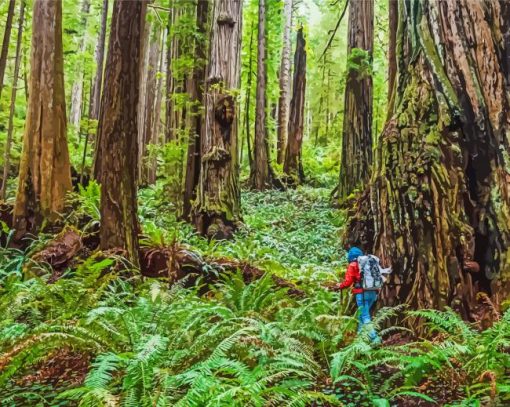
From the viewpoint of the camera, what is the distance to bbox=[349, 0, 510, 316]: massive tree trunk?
3.61 metres

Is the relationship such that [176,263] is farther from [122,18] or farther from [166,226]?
[166,226]

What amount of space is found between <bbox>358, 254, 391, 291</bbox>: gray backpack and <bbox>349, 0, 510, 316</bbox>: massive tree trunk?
9 centimetres

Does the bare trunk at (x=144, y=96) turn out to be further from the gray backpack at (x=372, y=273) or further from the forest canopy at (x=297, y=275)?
the gray backpack at (x=372, y=273)

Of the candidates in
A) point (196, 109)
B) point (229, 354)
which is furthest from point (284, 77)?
point (229, 354)

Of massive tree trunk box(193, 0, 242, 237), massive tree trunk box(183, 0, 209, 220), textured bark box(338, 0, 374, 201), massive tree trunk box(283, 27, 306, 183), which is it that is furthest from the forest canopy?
massive tree trunk box(283, 27, 306, 183)

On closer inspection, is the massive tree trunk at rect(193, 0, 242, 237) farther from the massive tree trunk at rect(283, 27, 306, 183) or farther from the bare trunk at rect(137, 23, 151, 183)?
the massive tree trunk at rect(283, 27, 306, 183)

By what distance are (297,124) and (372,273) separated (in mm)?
13661

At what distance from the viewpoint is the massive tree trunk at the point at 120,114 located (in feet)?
18.1

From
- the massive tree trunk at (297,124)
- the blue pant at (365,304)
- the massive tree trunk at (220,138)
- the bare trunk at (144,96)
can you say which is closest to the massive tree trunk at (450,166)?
the blue pant at (365,304)

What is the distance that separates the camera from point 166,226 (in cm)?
1004

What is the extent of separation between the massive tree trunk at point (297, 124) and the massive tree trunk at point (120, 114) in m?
11.7

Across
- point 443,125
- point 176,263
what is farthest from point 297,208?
point 443,125

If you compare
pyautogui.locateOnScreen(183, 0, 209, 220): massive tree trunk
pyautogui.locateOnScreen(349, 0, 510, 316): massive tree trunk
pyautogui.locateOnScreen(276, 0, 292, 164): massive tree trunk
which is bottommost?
pyautogui.locateOnScreen(349, 0, 510, 316): massive tree trunk

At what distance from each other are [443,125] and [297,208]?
9311mm
